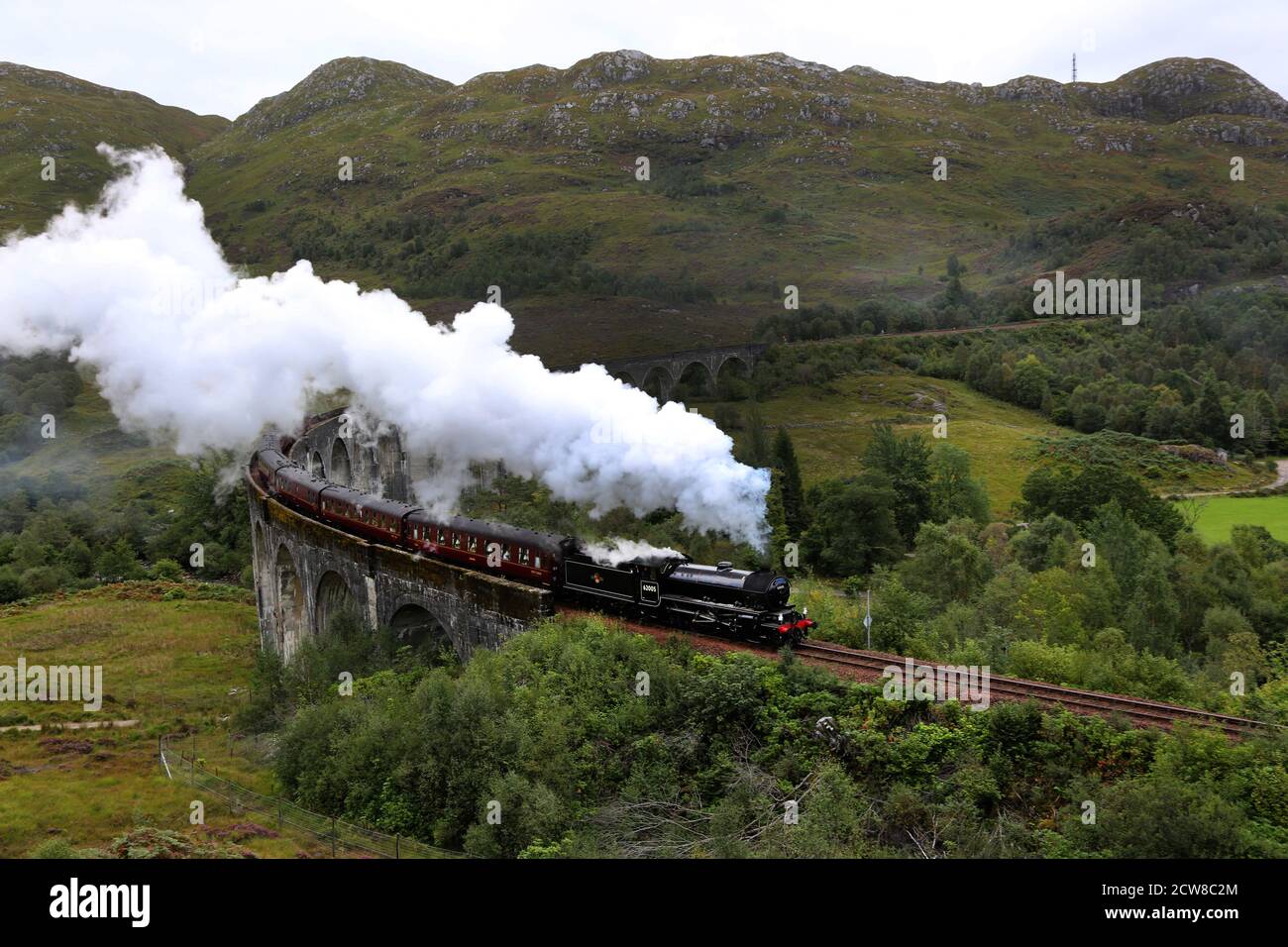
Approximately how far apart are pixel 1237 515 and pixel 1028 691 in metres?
52.9

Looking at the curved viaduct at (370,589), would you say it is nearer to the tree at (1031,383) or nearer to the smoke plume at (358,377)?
the smoke plume at (358,377)

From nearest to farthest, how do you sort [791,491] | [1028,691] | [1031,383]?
[1028,691] < [791,491] < [1031,383]

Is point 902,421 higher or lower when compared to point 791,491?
higher

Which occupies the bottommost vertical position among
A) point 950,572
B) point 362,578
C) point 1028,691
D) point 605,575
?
point 950,572

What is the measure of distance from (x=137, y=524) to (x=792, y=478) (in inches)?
1954

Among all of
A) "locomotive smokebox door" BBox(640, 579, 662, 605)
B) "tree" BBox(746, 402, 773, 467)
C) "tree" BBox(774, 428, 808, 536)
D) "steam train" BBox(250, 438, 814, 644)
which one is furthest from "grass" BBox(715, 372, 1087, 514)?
"locomotive smokebox door" BBox(640, 579, 662, 605)

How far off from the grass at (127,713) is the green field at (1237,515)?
53.2m

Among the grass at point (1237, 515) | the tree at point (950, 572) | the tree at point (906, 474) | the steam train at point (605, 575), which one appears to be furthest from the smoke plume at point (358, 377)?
the grass at point (1237, 515)

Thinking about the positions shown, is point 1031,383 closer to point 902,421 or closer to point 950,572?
point 902,421

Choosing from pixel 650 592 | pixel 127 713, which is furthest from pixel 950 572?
pixel 127 713

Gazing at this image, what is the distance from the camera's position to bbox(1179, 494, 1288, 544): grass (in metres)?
58.7

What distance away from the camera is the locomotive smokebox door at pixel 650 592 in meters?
25.4

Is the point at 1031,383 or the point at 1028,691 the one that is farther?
the point at 1031,383

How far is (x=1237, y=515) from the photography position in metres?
64.0
